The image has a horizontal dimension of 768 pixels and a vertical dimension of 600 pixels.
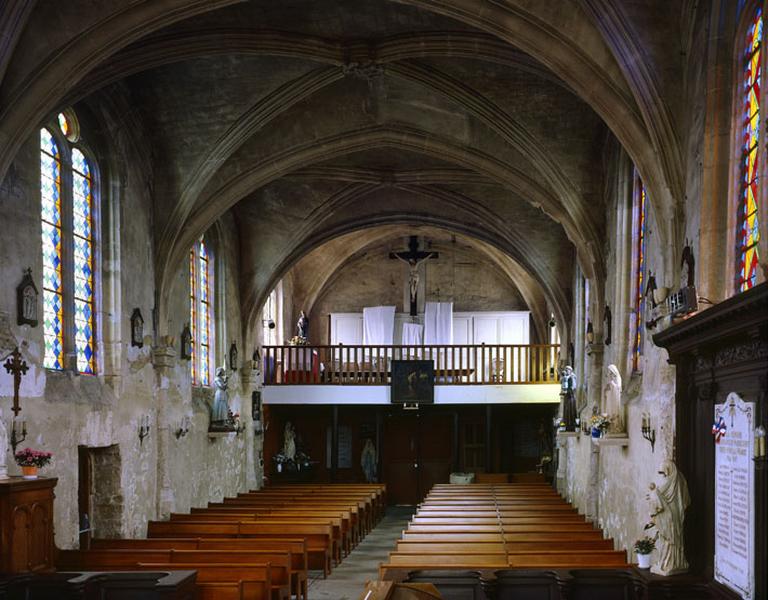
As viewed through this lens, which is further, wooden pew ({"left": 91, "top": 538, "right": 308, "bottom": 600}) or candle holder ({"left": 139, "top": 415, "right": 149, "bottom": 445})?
candle holder ({"left": 139, "top": 415, "right": 149, "bottom": 445})

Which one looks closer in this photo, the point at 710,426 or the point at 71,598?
the point at 710,426

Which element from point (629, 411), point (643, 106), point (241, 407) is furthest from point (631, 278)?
point (241, 407)

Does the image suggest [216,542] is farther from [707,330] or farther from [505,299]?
[505,299]

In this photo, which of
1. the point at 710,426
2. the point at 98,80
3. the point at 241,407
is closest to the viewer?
the point at 710,426

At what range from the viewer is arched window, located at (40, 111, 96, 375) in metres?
13.3

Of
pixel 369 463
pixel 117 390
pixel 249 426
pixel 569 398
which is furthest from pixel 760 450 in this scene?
pixel 369 463

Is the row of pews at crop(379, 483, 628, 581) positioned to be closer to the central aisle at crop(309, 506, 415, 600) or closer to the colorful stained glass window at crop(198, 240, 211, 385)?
the central aisle at crop(309, 506, 415, 600)

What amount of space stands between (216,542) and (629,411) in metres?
6.02

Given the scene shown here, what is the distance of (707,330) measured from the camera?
27.0 feet

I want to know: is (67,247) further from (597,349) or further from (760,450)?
(760,450)

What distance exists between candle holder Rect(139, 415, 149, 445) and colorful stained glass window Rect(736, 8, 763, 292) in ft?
33.5

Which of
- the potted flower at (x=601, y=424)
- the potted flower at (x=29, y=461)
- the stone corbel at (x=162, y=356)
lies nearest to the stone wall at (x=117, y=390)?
the stone corbel at (x=162, y=356)

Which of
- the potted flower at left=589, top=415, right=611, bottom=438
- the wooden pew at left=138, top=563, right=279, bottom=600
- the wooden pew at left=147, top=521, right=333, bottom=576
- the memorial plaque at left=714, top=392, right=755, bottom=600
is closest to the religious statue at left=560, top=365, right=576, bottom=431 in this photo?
→ the potted flower at left=589, top=415, right=611, bottom=438

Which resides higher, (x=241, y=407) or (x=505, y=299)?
(x=505, y=299)
